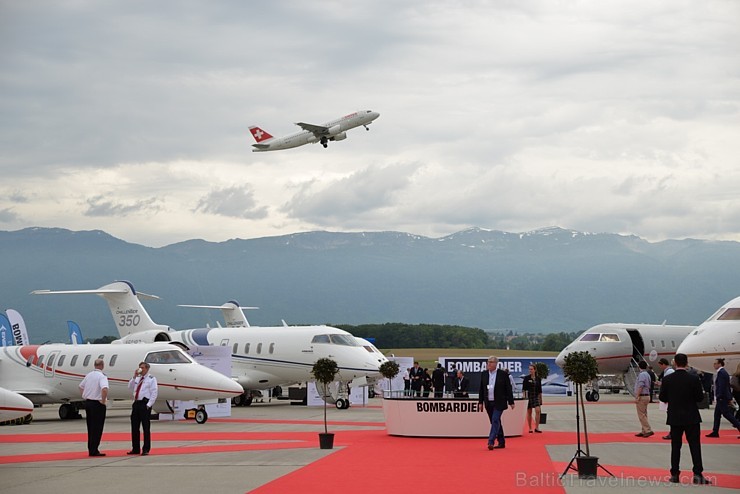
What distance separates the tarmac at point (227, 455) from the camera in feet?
44.9

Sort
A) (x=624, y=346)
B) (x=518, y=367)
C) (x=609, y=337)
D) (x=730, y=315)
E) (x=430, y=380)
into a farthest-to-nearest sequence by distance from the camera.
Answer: (x=518, y=367)
(x=430, y=380)
(x=609, y=337)
(x=624, y=346)
(x=730, y=315)

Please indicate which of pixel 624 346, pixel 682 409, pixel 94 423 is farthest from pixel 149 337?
pixel 682 409

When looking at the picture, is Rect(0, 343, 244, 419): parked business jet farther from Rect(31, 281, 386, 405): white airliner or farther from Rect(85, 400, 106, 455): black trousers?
Rect(85, 400, 106, 455): black trousers

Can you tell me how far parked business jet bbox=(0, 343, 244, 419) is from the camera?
2714 centimetres

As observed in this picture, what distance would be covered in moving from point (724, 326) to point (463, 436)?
26.3 feet

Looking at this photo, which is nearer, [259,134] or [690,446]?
[690,446]

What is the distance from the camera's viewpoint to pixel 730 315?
82.9ft

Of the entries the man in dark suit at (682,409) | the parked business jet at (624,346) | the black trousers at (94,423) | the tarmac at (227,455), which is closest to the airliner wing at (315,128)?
the parked business jet at (624,346)

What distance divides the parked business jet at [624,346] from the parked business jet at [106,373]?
1715cm

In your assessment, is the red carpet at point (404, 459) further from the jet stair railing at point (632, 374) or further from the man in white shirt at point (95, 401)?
the jet stair railing at point (632, 374)

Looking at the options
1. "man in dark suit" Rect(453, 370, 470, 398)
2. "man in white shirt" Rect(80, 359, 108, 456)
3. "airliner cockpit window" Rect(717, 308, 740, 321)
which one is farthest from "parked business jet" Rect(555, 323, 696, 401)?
"man in white shirt" Rect(80, 359, 108, 456)

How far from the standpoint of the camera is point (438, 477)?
14305mm

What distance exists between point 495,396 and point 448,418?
2.27 metres

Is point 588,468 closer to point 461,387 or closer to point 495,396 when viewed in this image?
point 495,396
